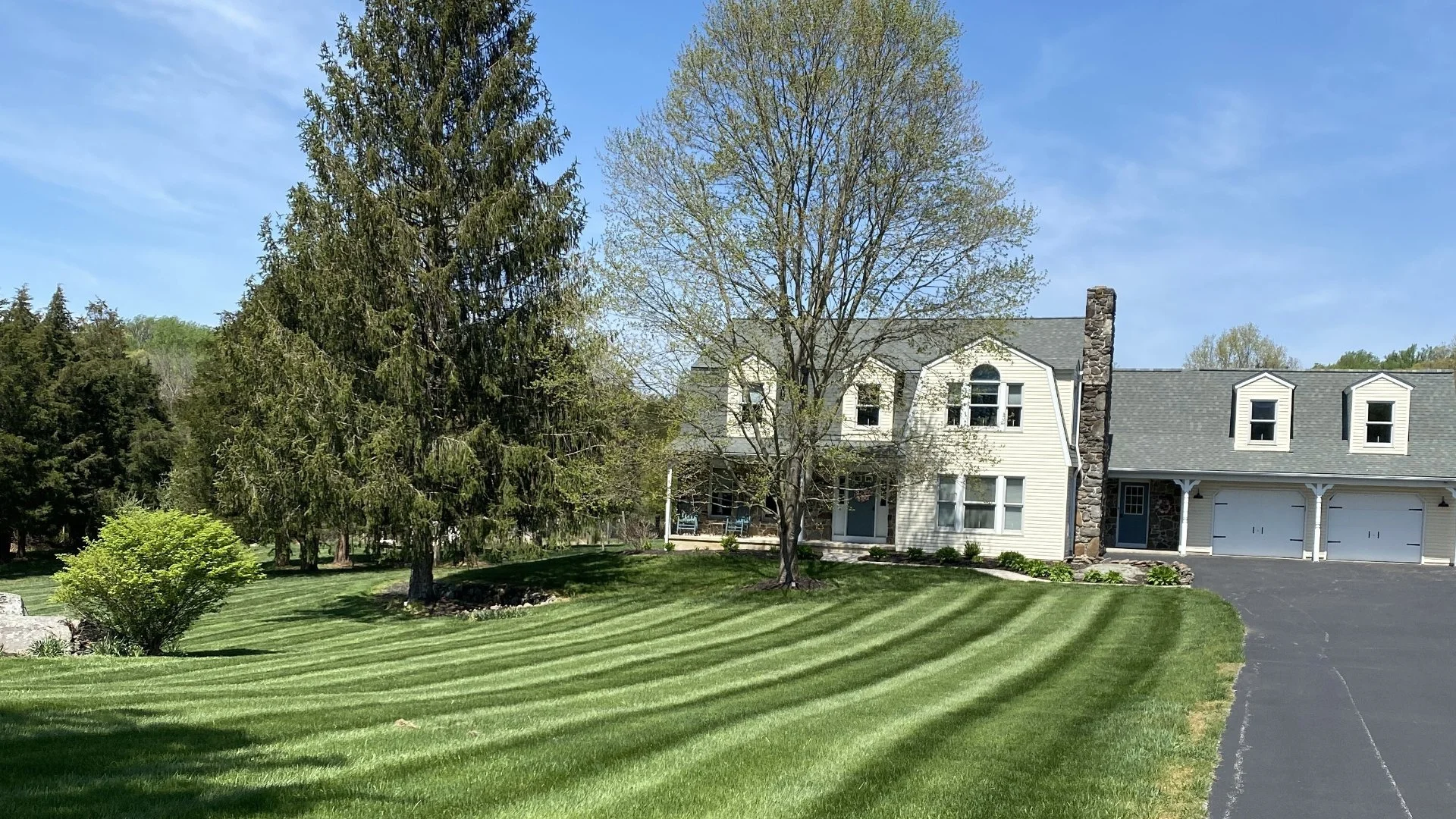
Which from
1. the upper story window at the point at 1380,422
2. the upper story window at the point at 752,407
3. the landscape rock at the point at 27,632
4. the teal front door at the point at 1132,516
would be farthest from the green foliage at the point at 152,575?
the upper story window at the point at 1380,422

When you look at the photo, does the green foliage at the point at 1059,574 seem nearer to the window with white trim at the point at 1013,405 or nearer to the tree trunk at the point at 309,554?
the window with white trim at the point at 1013,405

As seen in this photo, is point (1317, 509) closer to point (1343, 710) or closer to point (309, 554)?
point (1343, 710)

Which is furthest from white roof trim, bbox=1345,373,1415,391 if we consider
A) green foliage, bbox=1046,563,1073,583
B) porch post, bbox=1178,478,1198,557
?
green foliage, bbox=1046,563,1073,583

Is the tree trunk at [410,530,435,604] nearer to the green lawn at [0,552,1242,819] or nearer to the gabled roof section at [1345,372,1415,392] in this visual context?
the green lawn at [0,552,1242,819]

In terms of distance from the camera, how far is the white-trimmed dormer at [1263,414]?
2916 centimetres

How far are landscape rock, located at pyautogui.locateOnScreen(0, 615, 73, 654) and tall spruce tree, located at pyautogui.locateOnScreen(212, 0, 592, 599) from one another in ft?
18.8

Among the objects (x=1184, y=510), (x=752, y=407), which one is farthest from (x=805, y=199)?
(x=1184, y=510)

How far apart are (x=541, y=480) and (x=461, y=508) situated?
1803 mm

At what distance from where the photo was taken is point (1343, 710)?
9.92 m

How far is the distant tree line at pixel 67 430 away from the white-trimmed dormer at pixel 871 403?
86.8 feet

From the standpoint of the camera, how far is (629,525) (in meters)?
40.7

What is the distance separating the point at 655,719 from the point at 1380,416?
89.4 ft

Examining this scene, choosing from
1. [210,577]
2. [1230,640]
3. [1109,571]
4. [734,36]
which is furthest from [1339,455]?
[210,577]

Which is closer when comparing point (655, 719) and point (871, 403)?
point (655, 719)
